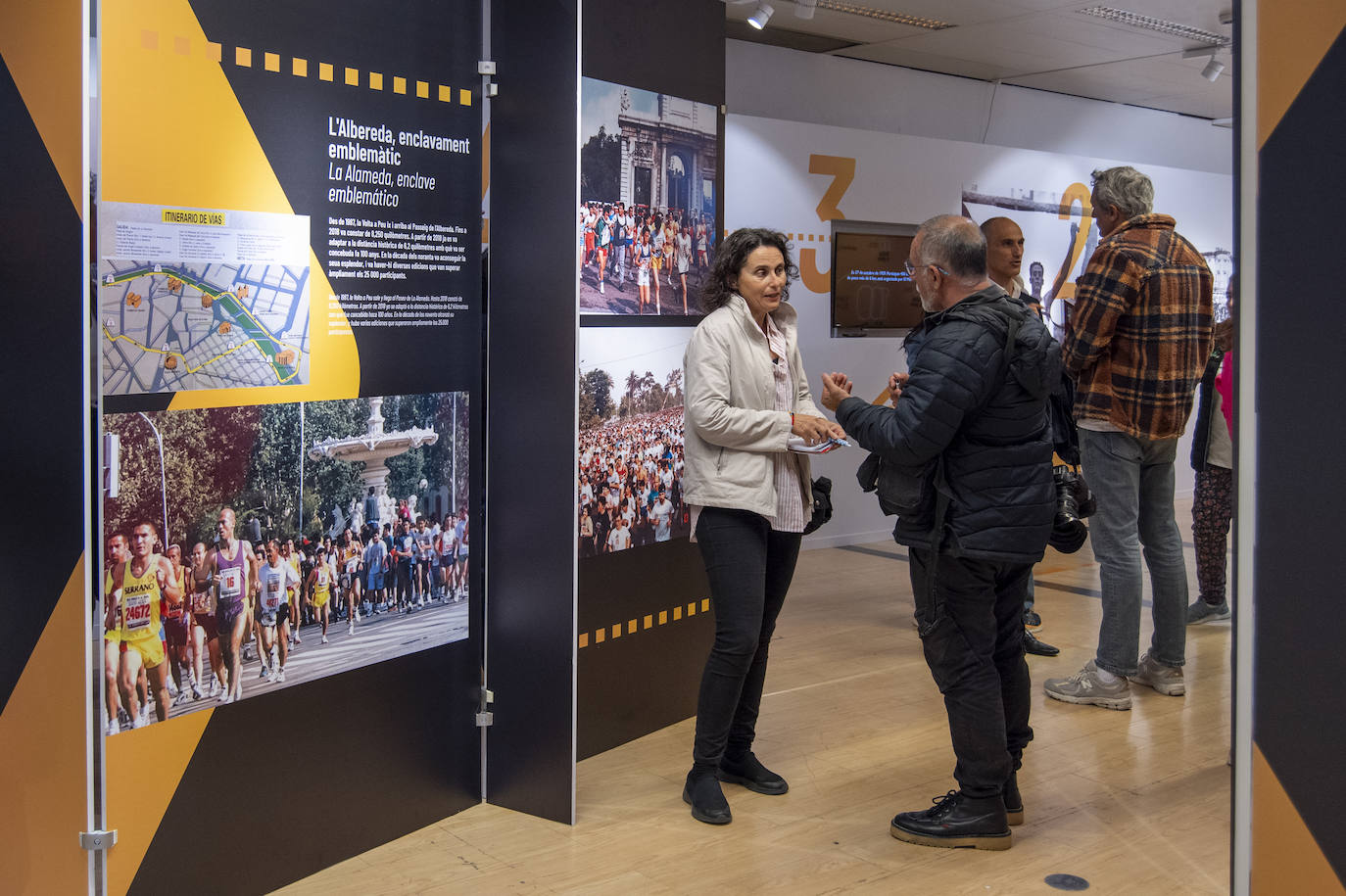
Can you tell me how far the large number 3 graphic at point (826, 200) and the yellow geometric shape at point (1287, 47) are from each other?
6454mm

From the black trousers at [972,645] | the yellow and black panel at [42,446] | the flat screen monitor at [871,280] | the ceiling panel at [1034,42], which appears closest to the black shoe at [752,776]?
the black trousers at [972,645]

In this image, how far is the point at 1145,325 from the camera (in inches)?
178

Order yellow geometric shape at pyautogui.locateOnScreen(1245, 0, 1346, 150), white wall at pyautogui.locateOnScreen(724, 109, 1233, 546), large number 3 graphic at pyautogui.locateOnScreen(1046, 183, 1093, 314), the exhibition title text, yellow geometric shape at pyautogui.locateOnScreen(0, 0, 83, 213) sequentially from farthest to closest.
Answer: large number 3 graphic at pyautogui.locateOnScreen(1046, 183, 1093, 314) → white wall at pyautogui.locateOnScreen(724, 109, 1233, 546) → the exhibition title text → yellow geometric shape at pyautogui.locateOnScreen(0, 0, 83, 213) → yellow geometric shape at pyautogui.locateOnScreen(1245, 0, 1346, 150)

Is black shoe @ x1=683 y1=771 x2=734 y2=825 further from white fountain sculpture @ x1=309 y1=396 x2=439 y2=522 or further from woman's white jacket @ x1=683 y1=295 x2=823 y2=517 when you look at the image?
white fountain sculpture @ x1=309 y1=396 x2=439 y2=522

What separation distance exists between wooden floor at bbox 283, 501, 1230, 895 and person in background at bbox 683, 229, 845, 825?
0.82ft

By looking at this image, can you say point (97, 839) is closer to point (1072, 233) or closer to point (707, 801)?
point (707, 801)

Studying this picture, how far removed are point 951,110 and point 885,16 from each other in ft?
7.03

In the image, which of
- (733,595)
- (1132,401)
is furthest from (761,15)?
(733,595)

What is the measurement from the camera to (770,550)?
11.8 feet

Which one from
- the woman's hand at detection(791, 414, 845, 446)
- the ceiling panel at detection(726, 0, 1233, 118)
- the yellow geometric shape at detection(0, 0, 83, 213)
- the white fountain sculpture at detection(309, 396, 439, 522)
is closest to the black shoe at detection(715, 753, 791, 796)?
the woman's hand at detection(791, 414, 845, 446)

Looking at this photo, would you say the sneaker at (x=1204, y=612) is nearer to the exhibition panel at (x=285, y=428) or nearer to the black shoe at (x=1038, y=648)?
the black shoe at (x=1038, y=648)

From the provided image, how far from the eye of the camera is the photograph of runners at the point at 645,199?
3.93 meters

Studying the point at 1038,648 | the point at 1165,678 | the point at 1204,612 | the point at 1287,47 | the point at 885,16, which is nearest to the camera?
the point at 1287,47

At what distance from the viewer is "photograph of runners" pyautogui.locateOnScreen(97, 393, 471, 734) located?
8.91ft
